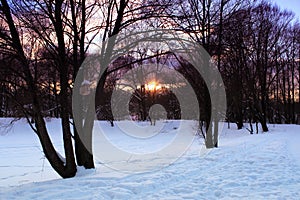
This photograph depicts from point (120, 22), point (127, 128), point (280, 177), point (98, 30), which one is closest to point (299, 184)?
point (280, 177)

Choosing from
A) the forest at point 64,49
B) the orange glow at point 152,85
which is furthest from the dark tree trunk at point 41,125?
the orange glow at point 152,85

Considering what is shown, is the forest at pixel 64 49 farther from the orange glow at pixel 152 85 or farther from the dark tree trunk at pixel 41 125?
the orange glow at pixel 152 85

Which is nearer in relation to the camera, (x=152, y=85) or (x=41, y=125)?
(x=41, y=125)

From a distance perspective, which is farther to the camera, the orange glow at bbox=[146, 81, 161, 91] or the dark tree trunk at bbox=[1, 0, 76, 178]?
the orange glow at bbox=[146, 81, 161, 91]

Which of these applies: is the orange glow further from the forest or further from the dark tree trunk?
the dark tree trunk

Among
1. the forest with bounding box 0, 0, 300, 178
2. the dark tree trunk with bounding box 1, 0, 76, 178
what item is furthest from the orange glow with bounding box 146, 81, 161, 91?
the dark tree trunk with bounding box 1, 0, 76, 178

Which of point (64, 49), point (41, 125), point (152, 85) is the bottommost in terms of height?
point (41, 125)

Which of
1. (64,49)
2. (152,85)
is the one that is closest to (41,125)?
(64,49)

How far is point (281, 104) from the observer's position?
1612 inches

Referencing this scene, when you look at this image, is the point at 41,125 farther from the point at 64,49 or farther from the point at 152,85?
the point at 152,85

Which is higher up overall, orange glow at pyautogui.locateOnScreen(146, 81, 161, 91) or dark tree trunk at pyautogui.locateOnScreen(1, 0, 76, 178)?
orange glow at pyautogui.locateOnScreen(146, 81, 161, 91)

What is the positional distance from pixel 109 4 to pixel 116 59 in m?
1.43

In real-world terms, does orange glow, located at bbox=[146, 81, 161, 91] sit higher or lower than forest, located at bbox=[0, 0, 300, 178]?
higher

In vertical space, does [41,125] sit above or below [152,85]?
below
